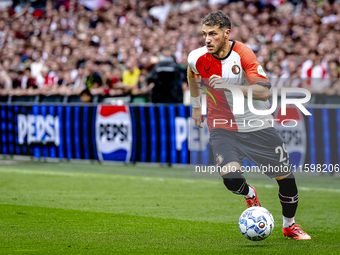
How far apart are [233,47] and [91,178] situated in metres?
5.82

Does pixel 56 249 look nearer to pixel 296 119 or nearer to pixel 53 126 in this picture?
pixel 296 119

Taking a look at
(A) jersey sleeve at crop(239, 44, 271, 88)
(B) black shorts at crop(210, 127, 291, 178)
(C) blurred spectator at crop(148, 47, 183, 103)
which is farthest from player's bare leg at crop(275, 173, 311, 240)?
(C) blurred spectator at crop(148, 47, 183, 103)

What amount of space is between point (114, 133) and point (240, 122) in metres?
7.34

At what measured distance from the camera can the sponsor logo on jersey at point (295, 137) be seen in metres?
11.1

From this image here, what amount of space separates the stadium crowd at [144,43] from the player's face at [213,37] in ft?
21.5

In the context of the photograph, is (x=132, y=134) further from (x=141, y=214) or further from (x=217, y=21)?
(x=217, y=21)

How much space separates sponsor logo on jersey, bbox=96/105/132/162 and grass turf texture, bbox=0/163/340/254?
1.08 meters

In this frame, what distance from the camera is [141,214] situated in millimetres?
7199

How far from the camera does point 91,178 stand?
11.0m

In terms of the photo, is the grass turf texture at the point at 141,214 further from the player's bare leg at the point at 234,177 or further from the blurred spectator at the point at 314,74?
the blurred spectator at the point at 314,74

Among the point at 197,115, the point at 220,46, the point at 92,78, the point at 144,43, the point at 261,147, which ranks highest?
the point at 144,43

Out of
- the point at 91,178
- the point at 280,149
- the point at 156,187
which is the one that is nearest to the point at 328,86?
the point at 156,187

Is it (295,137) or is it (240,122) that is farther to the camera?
(295,137)

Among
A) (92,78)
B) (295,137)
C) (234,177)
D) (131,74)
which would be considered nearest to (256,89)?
(234,177)
